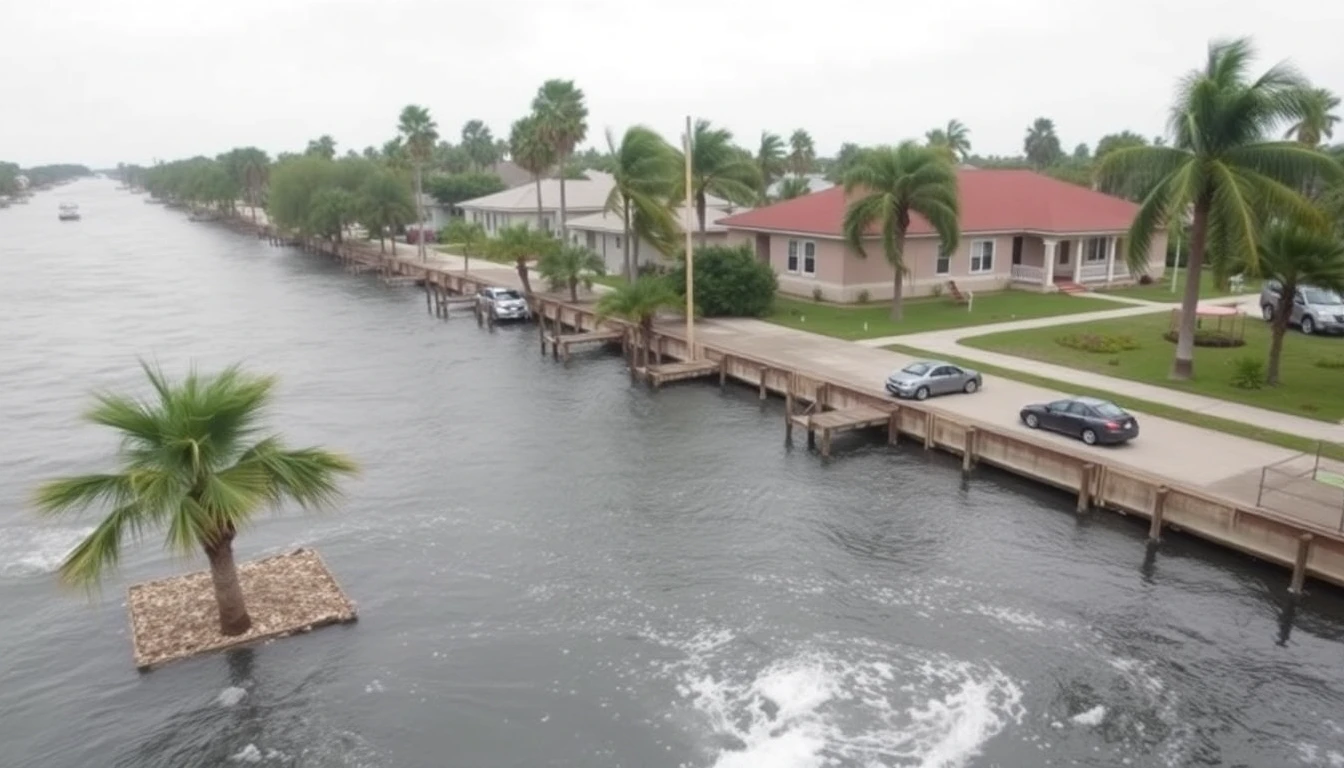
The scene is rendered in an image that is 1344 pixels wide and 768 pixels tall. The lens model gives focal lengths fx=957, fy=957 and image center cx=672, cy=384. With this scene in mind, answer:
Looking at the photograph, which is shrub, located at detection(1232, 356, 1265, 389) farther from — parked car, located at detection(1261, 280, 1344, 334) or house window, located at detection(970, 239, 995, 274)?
house window, located at detection(970, 239, 995, 274)

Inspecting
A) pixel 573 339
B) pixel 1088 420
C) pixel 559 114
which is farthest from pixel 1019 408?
pixel 559 114

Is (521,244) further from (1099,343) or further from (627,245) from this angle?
(1099,343)

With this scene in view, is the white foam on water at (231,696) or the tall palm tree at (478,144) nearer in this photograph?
the white foam on water at (231,696)

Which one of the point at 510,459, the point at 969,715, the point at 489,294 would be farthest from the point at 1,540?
the point at 489,294

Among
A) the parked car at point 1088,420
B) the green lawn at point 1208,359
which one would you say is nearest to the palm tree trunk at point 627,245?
the green lawn at point 1208,359

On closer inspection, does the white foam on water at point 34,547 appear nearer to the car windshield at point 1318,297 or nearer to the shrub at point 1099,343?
the shrub at point 1099,343

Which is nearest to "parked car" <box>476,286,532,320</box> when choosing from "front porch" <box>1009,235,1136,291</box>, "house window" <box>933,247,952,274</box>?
"house window" <box>933,247,952,274</box>

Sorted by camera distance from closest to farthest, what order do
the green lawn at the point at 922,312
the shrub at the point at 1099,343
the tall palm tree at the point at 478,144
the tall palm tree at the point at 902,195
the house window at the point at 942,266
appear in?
the shrub at the point at 1099,343 → the tall palm tree at the point at 902,195 → the green lawn at the point at 922,312 → the house window at the point at 942,266 → the tall palm tree at the point at 478,144
